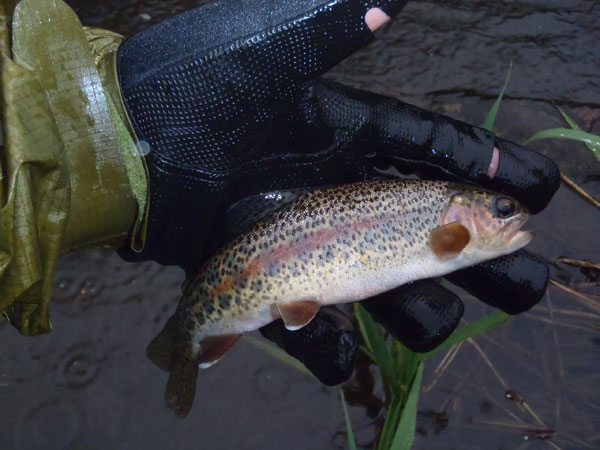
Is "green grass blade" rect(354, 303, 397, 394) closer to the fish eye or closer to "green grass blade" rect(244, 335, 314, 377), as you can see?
"green grass blade" rect(244, 335, 314, 377)

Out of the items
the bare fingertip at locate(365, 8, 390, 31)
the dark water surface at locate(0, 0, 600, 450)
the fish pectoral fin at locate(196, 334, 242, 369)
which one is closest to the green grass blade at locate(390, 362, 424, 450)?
the dark water surface at locate(0, 0, 600, 450)

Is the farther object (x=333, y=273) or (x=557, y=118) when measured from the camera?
(x=557, y=118)

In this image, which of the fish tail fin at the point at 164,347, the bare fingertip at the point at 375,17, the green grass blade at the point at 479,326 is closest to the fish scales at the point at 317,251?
the fish tail fin at the point at 164,347

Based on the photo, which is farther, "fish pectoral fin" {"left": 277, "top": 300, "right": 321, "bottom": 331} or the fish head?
the fish head

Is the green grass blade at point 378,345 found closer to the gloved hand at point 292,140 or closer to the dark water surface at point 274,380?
the gloved hand at point 292,140

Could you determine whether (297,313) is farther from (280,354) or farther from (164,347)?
(164,347)

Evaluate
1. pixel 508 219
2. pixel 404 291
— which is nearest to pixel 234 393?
pixel 404 291

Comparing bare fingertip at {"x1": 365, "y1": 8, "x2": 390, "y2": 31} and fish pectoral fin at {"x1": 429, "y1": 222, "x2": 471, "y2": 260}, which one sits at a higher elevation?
bare fingertip at {"x1": 365, "y1": 8, "x2": 390, "y2": 31}

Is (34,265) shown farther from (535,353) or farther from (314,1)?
(535,353)

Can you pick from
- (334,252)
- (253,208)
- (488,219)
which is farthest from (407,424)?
(253,208)
